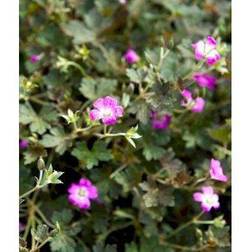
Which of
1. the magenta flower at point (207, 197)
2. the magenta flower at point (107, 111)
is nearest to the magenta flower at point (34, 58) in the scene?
the magenta flower at point (107, 111)

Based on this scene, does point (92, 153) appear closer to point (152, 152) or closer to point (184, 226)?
point (152, 152)

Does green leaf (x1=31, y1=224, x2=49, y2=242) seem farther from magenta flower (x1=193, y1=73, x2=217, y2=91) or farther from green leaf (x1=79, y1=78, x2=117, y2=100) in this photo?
magenta flower (x1=193, y1=73, x2=217, y2=91)

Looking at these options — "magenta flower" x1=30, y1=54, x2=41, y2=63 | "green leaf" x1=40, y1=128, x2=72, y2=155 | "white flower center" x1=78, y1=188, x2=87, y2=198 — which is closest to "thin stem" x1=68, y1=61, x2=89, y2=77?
"magenta flower" x1=30, y1=54, x2=41, y2=63

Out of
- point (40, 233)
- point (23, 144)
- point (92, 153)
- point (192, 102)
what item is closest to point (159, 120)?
point (192, 102)

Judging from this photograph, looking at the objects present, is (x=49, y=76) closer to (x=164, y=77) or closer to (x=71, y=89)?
(x=71, y=89)

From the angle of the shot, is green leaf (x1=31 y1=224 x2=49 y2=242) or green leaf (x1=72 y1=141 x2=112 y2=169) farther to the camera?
green leaf (x1=72 y1=141 x2=112 y2=169)

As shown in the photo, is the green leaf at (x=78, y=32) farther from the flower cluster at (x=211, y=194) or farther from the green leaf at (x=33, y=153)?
the flower cluster at (x=211, y=194)
